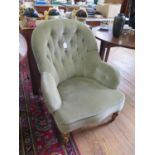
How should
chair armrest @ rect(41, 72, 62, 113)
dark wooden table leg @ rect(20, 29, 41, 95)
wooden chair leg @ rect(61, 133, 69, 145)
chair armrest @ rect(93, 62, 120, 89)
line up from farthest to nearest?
dark wooden table leg @ rect(20, 29, 41, 95) < chair armrest @ rect(93, 62, 120, 89) < wooden chair leg @ rect(61, 133, 69, 145) < chair armrest @ rect(41, 72, 62, 113)

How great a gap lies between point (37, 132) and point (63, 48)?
781 mm

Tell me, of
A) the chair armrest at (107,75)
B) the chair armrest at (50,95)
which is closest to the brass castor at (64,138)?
the chair armrest at (50,95)

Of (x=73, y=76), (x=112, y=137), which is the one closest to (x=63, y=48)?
(x=73, y=76)

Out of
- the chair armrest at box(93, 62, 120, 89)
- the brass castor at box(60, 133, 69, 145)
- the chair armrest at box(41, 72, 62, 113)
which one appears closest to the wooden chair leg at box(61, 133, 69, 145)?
the brass castor at box(60, 133, 69, 145)

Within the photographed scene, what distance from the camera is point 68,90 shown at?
147 cm

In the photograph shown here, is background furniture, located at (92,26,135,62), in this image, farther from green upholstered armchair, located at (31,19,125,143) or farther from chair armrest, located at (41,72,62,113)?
chair armrest, located at (41,72,62,113)

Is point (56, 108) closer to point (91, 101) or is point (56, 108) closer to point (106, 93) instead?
point (91, 101)

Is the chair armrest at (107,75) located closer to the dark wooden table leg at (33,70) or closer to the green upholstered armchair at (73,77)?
the green upholstered armchair at (73,77)

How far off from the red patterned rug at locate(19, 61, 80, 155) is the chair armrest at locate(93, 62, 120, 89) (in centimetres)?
58

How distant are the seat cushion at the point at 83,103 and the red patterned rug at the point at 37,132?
0.26 metres

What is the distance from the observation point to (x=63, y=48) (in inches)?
61.4

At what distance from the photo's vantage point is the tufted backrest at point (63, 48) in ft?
4.52

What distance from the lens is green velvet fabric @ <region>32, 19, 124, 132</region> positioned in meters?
1.25

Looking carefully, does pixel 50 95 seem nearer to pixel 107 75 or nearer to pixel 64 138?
pixel 64 138
